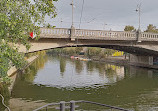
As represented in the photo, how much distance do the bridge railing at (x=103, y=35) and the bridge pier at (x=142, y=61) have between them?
17742 mm

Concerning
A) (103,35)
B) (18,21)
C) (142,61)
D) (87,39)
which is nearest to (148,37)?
(103,35)

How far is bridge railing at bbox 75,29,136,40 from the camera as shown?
2205 cm

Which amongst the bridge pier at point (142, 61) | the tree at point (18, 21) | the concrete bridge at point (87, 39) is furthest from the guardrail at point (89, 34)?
the bridge pier at point (142, 61)

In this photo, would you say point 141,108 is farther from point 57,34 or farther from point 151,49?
point 151,49

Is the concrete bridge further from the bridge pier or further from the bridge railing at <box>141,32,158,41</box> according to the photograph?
the bridge pier

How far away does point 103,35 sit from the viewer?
23094 mm

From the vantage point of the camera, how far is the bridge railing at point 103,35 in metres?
22.0

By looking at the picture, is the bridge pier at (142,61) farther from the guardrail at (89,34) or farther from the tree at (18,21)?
the tree at (18,21)

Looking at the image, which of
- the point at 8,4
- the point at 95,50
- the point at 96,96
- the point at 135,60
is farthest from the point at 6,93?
the point at 95,50

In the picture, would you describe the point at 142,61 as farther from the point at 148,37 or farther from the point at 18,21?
the point at 18,21

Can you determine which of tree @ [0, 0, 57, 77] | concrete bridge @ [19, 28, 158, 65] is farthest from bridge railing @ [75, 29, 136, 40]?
tree @ [0, 0, 57, 77]

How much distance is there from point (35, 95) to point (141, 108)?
8986mm

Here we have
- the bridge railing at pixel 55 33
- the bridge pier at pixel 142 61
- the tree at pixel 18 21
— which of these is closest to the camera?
the tree at pixel 18 21

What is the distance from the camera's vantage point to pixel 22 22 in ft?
23.7
